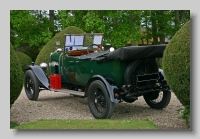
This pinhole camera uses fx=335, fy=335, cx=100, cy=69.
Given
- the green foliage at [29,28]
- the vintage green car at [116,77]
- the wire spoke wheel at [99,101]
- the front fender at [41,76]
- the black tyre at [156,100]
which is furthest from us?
the green foliage at [29,28]

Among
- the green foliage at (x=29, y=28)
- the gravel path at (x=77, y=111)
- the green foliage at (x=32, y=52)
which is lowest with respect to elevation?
the gravel path at (x=77, y=111)

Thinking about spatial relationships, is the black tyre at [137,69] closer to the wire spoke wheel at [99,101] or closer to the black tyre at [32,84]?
the wire spoke wheel at [99,101]

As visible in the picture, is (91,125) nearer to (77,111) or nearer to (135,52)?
(135,52)

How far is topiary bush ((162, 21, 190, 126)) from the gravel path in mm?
941

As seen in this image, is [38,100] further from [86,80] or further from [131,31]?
[131,31]

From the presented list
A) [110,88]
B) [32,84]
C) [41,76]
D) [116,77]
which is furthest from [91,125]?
[32,84]

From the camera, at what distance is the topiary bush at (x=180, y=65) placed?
17.8ft

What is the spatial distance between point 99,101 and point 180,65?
2179mm

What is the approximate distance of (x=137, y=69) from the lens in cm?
704

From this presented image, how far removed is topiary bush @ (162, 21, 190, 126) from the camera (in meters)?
5.43

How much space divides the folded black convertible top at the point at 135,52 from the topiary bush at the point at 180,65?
1.03 meters

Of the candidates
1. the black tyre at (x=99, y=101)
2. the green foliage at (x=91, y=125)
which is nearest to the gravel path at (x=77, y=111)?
the black tyre at (x=99, y=101)

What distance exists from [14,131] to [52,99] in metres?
4.26

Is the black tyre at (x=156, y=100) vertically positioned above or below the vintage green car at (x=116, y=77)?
below
